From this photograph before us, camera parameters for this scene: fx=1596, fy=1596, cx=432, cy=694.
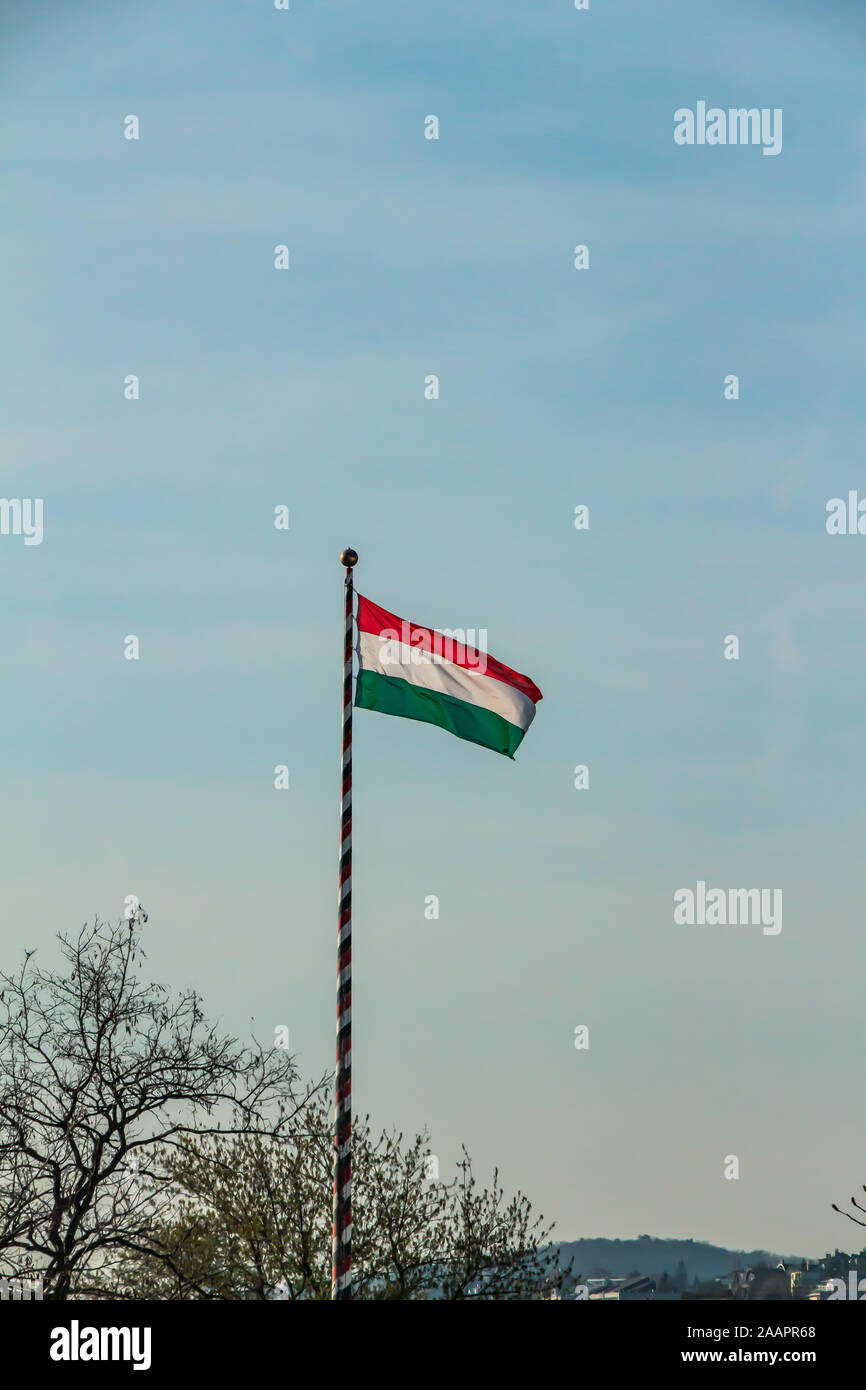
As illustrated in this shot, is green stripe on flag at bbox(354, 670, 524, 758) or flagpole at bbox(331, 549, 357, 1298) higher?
green stripe on flag at bbox(354, 670, 524, 758)

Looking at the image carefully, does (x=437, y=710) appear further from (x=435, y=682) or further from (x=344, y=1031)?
(x=344, y=1031)

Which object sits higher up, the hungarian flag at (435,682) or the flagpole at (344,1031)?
the hungarian flag at (435,682)

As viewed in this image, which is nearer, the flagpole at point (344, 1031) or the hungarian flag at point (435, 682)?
the flagpole at point (344, 1031)

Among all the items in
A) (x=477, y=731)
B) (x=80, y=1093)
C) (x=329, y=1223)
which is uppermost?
(x=477, y=731)

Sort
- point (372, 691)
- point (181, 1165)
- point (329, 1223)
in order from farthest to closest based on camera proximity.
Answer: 1. point (329, 1223)
2. point (181, 1165)
3. point (372, 691)
